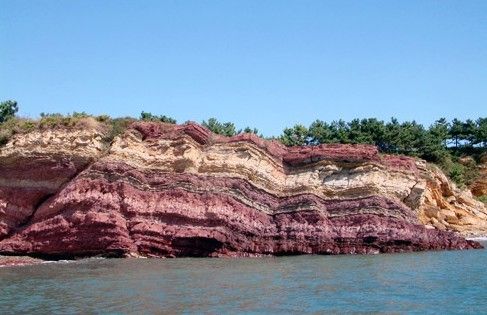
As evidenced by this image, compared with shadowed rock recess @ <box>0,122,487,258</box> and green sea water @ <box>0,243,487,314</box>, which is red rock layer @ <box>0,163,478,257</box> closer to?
shadowed rock recess @ <box>0,122,487,258</box>

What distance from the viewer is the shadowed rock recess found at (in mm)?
31906

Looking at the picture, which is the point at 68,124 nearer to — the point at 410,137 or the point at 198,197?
the point at 198,197

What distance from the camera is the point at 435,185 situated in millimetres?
45188

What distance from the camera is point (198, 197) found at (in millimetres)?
32844

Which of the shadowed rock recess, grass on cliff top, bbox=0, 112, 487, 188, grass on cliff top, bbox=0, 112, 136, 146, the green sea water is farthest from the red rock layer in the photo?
grass on cliff top, bbox=0, 112, 487, 188

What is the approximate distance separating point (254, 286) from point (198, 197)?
13778 millimetres

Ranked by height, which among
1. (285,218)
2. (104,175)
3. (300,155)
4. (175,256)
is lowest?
(175,256)

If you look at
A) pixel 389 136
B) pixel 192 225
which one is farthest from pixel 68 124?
pixel 389 136

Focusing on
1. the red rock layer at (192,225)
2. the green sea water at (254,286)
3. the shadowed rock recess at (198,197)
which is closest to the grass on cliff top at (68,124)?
the shadowed rock recess at (198,197)

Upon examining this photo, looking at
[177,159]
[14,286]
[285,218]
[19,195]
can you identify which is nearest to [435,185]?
[285,218]

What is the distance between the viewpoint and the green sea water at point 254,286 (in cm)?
1581

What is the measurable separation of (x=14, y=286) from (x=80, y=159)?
578 inches

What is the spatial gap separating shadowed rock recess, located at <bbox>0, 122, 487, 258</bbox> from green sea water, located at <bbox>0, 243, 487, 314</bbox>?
315cm

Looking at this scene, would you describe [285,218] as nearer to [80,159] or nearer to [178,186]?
[178,186]
